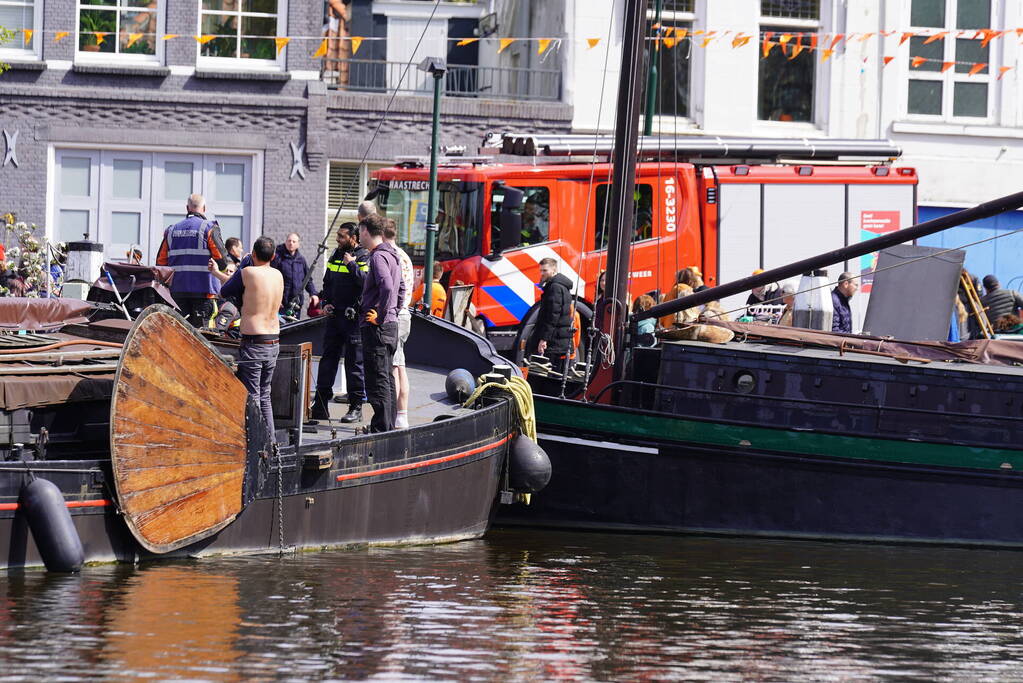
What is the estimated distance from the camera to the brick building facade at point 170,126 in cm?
2398

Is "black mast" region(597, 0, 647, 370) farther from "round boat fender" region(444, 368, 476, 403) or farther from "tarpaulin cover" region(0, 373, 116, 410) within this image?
"tarpaulin cover" region(0, 373, 116, 410)

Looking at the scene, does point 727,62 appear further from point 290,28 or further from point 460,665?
point 460,665

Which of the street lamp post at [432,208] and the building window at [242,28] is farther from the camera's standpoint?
the building window at [242,28]

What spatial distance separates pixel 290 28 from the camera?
24453 millimetres

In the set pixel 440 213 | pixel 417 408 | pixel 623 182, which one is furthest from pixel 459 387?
pixel 440 213

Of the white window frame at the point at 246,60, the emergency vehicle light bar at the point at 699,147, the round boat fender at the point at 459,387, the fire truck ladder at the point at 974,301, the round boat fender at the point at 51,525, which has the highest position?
the white window frame at the point at 246,60

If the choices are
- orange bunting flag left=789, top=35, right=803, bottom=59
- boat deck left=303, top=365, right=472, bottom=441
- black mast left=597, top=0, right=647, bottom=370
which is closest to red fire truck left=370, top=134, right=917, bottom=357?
black mast left=597, top=0, right=647, bottom=370

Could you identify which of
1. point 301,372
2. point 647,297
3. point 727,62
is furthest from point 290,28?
point 301,372

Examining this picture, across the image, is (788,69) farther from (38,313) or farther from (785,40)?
(38,313)

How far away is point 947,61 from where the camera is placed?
26.4 m

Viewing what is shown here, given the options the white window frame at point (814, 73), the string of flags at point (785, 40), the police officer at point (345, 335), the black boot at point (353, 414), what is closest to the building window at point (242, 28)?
the string of flags at point (785, 40)

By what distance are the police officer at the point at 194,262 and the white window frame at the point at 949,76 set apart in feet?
49.3

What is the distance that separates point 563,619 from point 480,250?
980 cm

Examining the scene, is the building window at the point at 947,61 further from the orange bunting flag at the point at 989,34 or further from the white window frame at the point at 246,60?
the white window frame at the point at 246,60
